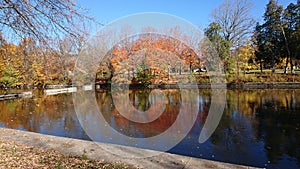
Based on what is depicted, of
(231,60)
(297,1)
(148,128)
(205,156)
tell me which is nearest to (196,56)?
(231,60)

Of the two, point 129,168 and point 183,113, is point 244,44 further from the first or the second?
point 129,168

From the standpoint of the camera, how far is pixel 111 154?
144 inches

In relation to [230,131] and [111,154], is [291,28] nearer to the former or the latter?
[230,131]

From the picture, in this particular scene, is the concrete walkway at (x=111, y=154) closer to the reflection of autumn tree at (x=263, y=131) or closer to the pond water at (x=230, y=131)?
the pond water at (x=230, y=131)

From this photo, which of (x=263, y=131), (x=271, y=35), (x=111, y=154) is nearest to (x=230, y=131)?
(x=263, y=131)

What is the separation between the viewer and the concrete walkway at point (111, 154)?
318 centimetres

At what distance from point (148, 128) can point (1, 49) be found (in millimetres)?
4138

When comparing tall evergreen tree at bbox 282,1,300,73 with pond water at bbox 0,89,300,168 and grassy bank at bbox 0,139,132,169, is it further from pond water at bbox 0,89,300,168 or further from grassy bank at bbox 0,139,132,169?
grassy bank at bbox 0,139,132,169

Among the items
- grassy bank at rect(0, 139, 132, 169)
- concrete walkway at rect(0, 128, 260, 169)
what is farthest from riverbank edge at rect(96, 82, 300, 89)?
grassy bank at rect(0, 139, 132, 169)

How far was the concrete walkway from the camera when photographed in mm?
3182

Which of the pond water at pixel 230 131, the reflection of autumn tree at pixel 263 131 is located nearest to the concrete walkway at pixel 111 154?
the pond water at pixel 230 131

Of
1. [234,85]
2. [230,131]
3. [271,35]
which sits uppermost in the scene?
[271,35]

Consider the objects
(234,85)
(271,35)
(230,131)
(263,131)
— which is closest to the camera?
(263,131)

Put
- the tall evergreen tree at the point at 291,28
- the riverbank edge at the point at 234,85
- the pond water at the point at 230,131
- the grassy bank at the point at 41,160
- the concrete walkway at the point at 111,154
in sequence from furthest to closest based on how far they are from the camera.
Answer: the tall evergreen tree at the point at 291,28 < the riverbank edge at the point at 234,85 < the pond water at the point at 230,131 < the concrete walkway at the point at 111,154 < the grassy bank at the point at 41,160
